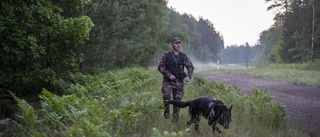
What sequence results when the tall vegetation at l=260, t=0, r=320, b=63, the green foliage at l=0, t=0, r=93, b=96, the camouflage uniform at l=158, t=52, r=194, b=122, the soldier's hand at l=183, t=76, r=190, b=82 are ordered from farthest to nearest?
1. the tall vegetation at l=260, t=0, r=320, b=63
2. the camouflage uniform at l=158, t=52, r=194, b=122
3. the soldier's hand at l=183, t=76, r=190, b=82
4. the green foliage at l=0, t=0, r=93, b=96

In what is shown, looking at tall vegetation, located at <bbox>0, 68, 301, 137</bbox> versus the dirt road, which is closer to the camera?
tall vegetation, located at <bbox>0, 68, 301, 137</bbox>

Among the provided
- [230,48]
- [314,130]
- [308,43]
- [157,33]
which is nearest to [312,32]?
[308,43]

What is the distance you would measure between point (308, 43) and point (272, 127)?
34.4 metres

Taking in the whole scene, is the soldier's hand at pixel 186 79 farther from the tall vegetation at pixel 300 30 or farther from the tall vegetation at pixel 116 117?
the tall vegetation at pixel 300 30

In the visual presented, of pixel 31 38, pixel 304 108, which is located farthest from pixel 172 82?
pixel 304 108

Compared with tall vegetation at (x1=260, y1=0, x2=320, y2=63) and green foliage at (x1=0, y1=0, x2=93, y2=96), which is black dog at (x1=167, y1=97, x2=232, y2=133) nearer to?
green foliage at (x1=0, y1=0, x2=93, y2=96)

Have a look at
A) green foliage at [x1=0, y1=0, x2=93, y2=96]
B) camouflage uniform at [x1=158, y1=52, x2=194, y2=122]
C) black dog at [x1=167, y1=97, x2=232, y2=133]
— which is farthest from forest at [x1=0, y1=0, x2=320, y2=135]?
black dog at [x1=167, y1=97, x2=232, y2=133]

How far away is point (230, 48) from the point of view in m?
183

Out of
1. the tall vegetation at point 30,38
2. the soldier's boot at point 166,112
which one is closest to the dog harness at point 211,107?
the soldier's boot at point 166,112

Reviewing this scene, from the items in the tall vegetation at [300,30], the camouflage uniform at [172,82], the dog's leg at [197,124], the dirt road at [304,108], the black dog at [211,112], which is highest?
the tall vegetation at [300,30]

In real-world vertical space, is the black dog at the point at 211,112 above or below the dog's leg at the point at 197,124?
above

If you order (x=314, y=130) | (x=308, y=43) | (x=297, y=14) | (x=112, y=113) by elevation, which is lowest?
(x=314, y=130)

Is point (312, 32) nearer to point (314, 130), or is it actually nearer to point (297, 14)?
point (297, 14)

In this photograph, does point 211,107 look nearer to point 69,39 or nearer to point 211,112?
point 211,112
